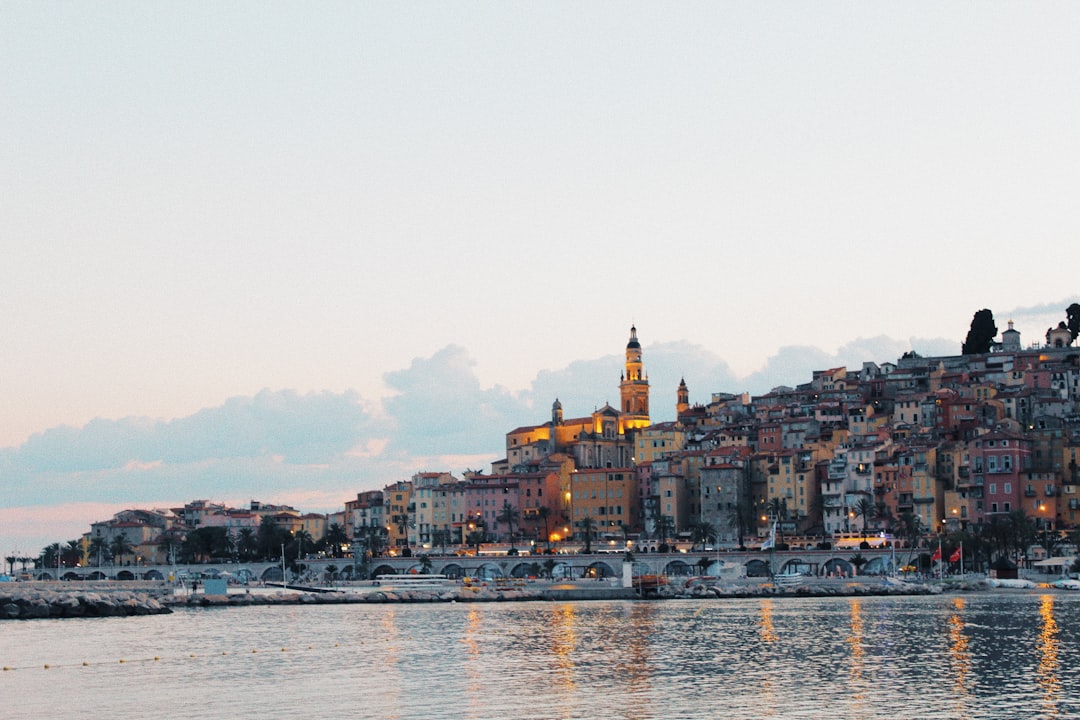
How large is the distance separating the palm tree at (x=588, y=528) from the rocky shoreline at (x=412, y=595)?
66.0 feet

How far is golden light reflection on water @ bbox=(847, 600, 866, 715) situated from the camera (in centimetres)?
3959

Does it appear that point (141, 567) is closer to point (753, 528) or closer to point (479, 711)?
point (753, 528)

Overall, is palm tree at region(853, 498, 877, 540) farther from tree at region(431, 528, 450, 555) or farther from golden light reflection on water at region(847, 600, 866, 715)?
golden light reflection on water at region(847, 600, 866, 715)

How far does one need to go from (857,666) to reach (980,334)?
122406mm

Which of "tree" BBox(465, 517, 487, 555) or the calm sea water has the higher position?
"tree" BBox(465, 517, 487, 555)

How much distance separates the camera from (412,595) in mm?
106500

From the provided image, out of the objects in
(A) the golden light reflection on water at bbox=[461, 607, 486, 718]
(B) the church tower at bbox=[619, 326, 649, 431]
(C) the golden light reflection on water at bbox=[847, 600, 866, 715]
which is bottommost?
(C) the golden light reflection on water at bbox=[847, 600, 866, 715]

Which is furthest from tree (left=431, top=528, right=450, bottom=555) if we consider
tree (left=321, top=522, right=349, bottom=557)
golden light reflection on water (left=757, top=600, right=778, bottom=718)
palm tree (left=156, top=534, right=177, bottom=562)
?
golden light reflection on water (left=757, top=600, right=778, bottom=718)

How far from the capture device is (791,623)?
69.6m

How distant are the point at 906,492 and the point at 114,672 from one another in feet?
277

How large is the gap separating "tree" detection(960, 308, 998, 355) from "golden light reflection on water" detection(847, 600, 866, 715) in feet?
313

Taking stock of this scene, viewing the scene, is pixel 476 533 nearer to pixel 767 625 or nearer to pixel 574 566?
pixel 574 566

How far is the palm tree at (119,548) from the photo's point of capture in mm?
160500

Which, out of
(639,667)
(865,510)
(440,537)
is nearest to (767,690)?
(639,667)
